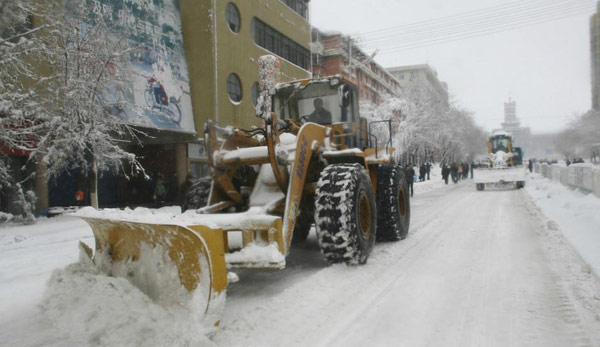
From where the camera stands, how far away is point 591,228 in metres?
7.27

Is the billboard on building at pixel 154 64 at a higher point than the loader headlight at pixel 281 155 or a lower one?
higher

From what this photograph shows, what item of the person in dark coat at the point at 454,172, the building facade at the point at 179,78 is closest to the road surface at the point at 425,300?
the building facade at the point at 179,78

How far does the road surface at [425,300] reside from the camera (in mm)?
3328

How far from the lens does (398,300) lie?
416cm

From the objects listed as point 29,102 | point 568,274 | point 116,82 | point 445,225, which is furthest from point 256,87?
point 568,274

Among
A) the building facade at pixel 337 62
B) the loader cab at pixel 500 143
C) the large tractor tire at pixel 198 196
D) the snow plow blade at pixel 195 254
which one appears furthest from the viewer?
the building facade at pixel 337 62

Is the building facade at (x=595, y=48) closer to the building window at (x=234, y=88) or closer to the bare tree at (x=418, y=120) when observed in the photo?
the building window at (x=234, y=88)

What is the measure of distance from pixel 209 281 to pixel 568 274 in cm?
409

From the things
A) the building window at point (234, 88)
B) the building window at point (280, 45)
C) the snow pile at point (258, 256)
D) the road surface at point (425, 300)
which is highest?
the building window at point (280, 45)

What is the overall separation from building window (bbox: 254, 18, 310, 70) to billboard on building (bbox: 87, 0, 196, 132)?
194 inches

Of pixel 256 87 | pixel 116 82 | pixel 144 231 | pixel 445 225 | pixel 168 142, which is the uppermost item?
pixel 256 87

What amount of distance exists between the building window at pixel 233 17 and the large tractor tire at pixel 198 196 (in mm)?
15064

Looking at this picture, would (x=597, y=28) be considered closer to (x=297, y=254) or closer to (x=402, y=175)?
(x=402, y=175)

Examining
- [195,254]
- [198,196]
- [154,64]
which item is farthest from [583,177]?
[154,64]
